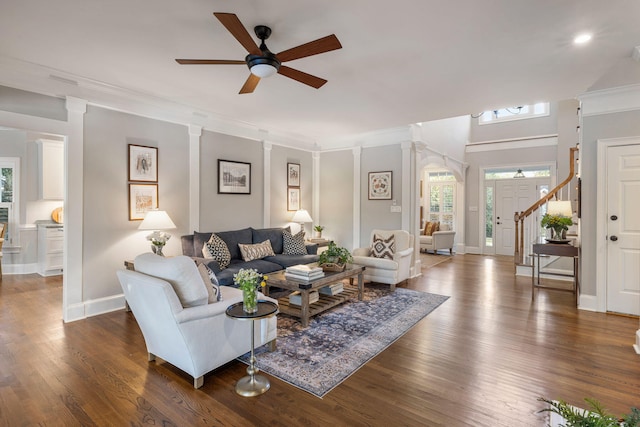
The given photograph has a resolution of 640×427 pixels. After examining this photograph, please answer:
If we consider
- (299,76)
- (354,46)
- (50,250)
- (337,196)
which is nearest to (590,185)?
(354,46)

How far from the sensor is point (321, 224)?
7.13m

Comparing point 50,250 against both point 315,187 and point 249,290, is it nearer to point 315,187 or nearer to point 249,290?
point 315,187

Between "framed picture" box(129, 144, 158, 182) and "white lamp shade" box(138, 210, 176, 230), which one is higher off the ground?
"framed picture" box(129, 144, 158, 182)

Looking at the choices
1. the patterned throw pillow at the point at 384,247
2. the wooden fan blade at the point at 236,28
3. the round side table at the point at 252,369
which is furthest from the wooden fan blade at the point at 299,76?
the patterned throw pillow at the point at 384,247

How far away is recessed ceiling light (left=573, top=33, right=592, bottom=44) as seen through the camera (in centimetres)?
261

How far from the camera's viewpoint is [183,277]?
2344 millimetres

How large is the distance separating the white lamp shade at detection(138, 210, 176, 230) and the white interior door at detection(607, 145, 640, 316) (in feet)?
17.8

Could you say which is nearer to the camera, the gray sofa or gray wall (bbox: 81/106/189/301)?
gray wall (bbox: 81/106/189/301)

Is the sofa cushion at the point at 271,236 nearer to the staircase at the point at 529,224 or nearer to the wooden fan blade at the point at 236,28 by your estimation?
the wooden fan blade at the point at 236,28

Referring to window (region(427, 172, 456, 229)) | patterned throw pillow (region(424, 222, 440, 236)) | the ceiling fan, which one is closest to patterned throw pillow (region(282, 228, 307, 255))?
the ceiling fan

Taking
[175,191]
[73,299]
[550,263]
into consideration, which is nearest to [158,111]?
[175,191]

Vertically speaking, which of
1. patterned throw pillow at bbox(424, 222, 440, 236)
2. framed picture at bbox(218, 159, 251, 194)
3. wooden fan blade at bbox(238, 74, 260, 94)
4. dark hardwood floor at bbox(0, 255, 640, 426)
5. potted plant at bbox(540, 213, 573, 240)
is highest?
wooden fan blade at bbox(238, 74, 260, 94)

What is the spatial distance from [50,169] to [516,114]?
35.6ft

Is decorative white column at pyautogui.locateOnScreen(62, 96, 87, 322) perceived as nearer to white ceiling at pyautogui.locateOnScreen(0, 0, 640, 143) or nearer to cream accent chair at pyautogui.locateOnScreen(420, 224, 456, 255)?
white ceiling at pyautogui.locateOnScreen(0, 0, 640, 143)
